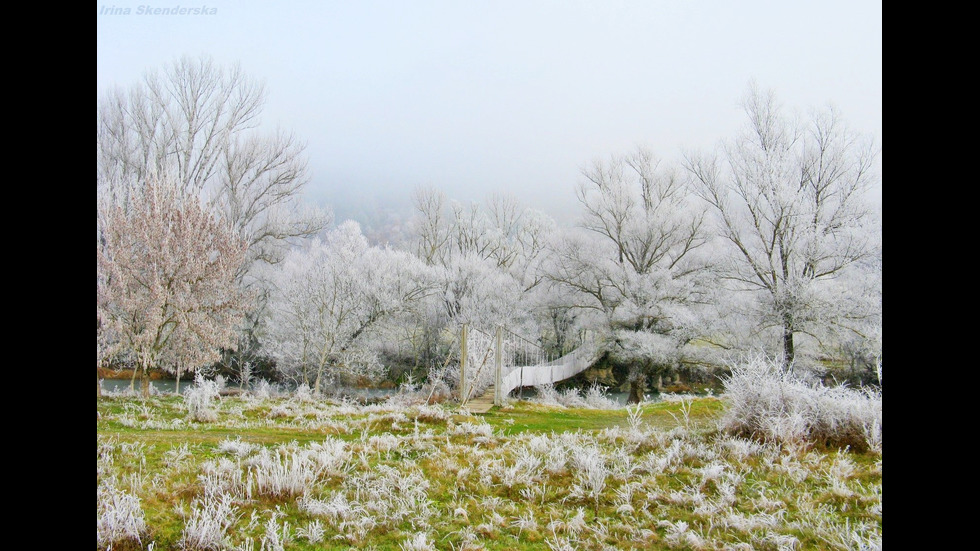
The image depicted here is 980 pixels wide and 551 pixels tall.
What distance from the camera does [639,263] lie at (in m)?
3.38

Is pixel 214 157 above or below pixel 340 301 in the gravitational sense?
above

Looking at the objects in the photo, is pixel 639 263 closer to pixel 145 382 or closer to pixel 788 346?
pixel 788 346

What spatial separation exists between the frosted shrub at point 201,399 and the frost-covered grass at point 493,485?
0.16m

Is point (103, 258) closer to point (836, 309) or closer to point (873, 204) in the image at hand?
point (836, 309)

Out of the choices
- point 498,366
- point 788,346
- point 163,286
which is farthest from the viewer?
point 163,286

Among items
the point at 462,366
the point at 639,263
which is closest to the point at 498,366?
the point at 462,366

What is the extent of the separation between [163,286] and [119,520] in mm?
1527

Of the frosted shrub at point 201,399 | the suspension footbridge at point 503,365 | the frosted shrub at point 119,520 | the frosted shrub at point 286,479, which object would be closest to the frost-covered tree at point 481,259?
the suspension footbridge at point 503,365

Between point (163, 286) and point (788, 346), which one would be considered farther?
point (163, 286)

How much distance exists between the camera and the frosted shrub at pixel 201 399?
3605mm

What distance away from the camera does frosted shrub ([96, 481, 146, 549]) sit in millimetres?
2695

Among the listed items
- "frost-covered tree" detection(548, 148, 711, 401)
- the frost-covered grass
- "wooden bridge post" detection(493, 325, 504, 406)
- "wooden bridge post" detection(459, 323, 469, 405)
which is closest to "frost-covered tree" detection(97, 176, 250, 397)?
the frost-covered grass

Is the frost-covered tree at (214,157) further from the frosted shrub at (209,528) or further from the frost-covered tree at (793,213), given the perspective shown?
the frost-covered tree at (793,213)

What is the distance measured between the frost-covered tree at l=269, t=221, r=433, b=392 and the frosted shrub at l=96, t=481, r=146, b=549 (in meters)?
1.19
